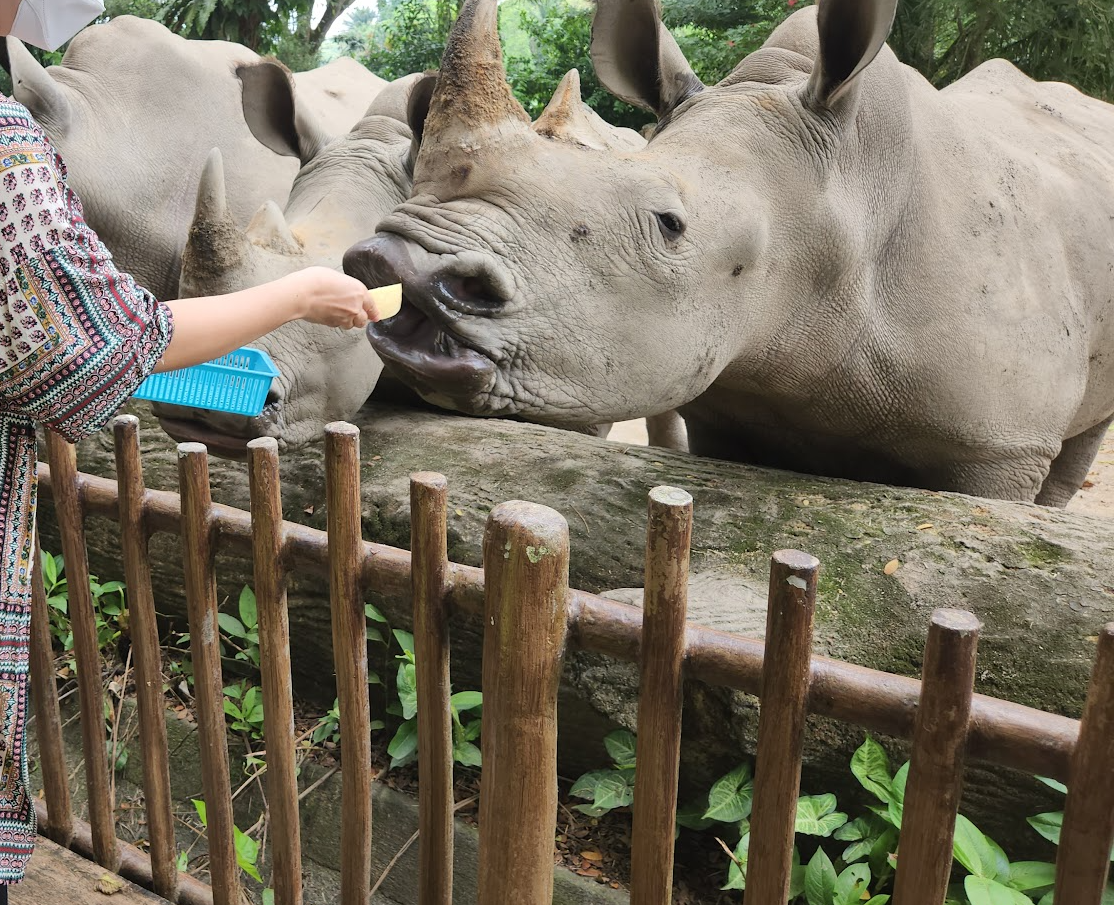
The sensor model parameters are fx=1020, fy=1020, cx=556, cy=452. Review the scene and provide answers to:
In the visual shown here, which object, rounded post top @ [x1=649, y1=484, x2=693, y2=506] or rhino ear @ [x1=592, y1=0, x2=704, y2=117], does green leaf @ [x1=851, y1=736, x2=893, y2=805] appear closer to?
rounded post top @ [x1=649, y1=484, x2=693, y2=506]

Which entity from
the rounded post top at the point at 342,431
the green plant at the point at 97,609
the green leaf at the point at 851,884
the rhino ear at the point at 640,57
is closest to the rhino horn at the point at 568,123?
the rhino ear at the point at 640,57

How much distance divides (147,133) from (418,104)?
168cm

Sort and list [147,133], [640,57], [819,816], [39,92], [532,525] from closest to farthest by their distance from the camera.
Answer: [532,525] → [819,816] → [640,57] → [39,92] → [147,133]

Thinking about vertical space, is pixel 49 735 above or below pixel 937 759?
below

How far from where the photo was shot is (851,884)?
6.73 feet

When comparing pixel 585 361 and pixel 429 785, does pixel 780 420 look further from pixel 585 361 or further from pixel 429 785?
pixel 429 785

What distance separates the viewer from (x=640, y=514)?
2.75 metres

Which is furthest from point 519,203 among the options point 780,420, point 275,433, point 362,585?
point 780,420

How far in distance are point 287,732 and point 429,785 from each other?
0.38 m

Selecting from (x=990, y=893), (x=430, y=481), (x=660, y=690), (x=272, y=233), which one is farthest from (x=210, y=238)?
(x=990, y=893)

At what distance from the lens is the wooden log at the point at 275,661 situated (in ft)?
6.31

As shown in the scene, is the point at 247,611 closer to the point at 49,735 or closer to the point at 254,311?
the point at 49,735

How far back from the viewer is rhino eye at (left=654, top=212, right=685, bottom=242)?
235cm

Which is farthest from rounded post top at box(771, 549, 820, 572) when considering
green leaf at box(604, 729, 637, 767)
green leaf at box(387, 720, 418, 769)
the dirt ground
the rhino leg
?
the dirt ground
